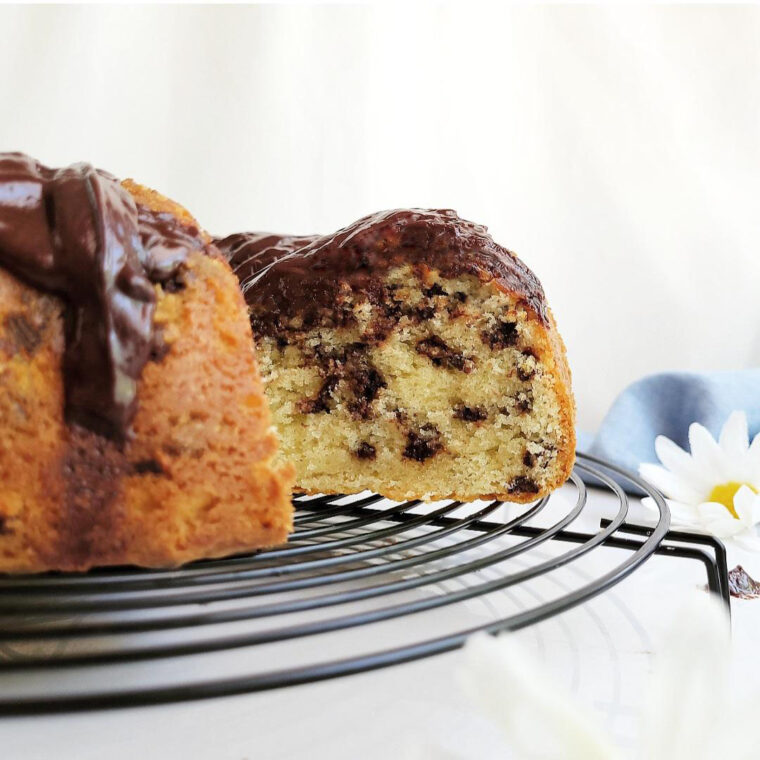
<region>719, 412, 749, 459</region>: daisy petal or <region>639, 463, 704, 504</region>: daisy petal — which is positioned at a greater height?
<region>719, 412, 749, 459</region>: daisy petal

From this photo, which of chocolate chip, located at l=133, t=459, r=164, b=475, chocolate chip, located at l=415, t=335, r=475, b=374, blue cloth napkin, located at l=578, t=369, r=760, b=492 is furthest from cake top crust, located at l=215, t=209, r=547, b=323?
blue cloth napkin, located at l=578, t=369, r=760, b=492

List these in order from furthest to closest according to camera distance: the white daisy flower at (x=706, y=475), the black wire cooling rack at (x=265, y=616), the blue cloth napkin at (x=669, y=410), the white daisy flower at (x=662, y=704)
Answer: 1. the blue cloth napkin at (x=669, y=410)
2. the white daisy flower at (x=706, y=475)
3. the black wire cooling rack at (x=265, y=616)
4. the white daisy flower at (x=662, y=704)

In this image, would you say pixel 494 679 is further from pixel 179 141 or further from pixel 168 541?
pixel 179 141

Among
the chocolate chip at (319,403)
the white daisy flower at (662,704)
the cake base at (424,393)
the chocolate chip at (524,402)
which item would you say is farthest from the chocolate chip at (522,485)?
the white daisy flower at (662,704)

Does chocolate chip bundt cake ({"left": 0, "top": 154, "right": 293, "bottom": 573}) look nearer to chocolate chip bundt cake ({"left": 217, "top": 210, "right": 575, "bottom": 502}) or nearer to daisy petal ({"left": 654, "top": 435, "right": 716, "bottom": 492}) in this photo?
chocolate chip bundt cake ({"left": 217, "top": 210, "right": 575, "bottom": 502})

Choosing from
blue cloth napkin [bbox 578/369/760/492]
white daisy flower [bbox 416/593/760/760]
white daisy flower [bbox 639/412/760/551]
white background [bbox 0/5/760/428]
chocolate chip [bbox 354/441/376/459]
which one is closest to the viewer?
white daisy flower [bbox 416/593/760/760]

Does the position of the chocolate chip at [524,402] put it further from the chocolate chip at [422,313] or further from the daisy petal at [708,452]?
the daisy petal at [708,452]

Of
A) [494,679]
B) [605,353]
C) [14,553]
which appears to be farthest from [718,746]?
[605,353]

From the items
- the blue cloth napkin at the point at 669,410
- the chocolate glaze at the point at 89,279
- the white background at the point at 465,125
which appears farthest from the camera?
the white background at the point at 465,125
